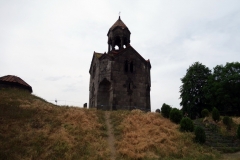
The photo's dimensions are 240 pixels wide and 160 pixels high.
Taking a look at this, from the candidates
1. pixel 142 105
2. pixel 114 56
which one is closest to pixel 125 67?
pixel 114 56

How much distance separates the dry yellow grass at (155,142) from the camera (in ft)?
43.2

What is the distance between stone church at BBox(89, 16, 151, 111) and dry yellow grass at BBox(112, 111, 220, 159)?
7.15m

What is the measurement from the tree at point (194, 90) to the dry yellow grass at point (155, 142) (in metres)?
16.2

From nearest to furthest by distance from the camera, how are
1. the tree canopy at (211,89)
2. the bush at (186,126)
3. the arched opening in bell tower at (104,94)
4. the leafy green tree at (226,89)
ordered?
the bush at (186,126) → the arched opening in bell tower at (104,94) → the leafy green tree at (226,89) → the tree canopy at (211,89)

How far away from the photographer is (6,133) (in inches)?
558

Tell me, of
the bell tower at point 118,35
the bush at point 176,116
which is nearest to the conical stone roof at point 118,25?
the bell tower at point 118,35

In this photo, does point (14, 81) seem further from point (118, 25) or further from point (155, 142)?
point (155, 142)

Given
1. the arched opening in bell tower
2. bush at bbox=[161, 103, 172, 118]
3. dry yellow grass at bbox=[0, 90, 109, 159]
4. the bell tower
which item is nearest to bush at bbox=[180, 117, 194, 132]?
bush at bbox=[161, 103, 172, 118]

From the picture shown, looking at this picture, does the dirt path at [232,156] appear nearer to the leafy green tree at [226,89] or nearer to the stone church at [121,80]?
the stone church at [121,80]

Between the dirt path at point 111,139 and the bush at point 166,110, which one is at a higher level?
the bush at point 166,110

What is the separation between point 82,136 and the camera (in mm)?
14789

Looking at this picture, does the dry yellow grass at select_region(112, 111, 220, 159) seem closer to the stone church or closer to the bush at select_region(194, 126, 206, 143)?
the bush at select_region(194, 126, 206, 143)

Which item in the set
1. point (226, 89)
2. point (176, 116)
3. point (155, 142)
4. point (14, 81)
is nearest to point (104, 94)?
point (176, 116)

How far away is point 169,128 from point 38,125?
33.0 feet
